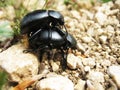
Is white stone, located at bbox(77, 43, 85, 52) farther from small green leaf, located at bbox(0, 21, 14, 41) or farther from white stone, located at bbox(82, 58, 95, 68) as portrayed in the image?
small green leaf, located at bbox(0, 21, 14, 41)

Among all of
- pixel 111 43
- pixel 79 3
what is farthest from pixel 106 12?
pixel 111 43

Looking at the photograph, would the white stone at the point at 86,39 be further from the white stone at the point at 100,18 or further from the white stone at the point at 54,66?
the white stone at the point at 54,66

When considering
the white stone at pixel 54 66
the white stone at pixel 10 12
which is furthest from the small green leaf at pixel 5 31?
the white stone at pixel 54 66

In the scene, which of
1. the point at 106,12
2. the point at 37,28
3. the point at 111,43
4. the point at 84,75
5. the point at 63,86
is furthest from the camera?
the point at 106,12

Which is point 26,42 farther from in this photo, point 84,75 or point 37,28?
point 84,75

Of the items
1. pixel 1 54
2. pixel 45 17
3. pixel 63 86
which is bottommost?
pixel 63 86

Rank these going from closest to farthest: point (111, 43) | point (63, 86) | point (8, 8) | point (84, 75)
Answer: point (63, 86)
point (84, 75)
point (111, 43)
point (8, 8)

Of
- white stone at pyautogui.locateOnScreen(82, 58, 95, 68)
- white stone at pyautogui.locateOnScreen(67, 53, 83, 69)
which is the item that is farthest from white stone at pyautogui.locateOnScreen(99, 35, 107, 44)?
white stone at pyautogui.locateOnScreen(67, 53, 83, 69)
